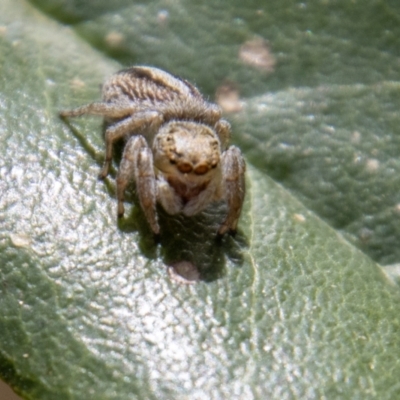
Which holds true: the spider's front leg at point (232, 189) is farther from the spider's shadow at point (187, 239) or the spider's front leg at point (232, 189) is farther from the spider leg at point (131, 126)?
the spider leg at point (131, 126)

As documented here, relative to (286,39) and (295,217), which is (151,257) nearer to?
(295,217)

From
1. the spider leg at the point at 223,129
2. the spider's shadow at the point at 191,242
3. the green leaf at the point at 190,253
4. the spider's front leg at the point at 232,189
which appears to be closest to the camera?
the green leaf at the point at 190,253

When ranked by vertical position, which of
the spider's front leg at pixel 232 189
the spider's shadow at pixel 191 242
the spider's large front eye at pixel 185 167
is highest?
the spider's large front eye at pixel 185 167

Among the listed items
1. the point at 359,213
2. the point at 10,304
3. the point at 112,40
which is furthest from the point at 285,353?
the point at 112,40

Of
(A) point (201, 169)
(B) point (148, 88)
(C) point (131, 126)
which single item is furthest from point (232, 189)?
(B) point (148, 88)

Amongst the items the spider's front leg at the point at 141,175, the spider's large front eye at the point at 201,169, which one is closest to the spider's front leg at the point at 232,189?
the spider's large front eye at the point at 201,169

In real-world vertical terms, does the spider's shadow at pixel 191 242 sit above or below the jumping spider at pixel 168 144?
below

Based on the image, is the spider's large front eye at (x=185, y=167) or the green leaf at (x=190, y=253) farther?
the spider's large front eye at (x=185, y=167)

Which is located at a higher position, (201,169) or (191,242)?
(201,169)

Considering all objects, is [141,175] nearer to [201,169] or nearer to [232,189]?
[201,169]

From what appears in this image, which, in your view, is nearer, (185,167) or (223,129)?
(185,167)
